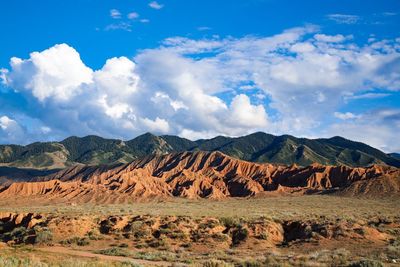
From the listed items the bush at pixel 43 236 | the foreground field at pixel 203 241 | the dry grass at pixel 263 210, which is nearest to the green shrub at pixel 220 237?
the foreground field at pixel 203 241

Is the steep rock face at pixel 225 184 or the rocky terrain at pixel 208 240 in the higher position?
the steep rock face at pixel 225 184

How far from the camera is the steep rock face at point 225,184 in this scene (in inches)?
3797

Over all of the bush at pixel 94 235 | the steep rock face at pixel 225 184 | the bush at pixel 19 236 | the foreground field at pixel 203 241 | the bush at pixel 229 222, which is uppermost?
the steep rock face at pixel 225 184

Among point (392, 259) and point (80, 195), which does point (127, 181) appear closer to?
point (80, 195)

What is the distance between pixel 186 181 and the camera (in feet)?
388

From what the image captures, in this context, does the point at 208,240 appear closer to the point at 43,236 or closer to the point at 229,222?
the point at 229,222

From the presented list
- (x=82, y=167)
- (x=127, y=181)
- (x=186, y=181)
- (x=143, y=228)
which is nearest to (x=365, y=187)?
(x=186, y=181)

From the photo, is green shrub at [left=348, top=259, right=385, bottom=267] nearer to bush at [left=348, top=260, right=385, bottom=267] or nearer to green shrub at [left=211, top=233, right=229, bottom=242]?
bush at [left=348, top=260, right=385, bottom=267]

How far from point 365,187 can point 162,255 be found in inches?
3043

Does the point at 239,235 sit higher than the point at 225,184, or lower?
lower

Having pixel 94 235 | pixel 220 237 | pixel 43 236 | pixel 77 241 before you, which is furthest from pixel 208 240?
pixel 43 236

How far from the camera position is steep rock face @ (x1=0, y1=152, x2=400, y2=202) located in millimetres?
96438

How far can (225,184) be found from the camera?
119 metres

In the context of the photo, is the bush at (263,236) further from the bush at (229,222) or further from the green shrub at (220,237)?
the bush at (229,222)
